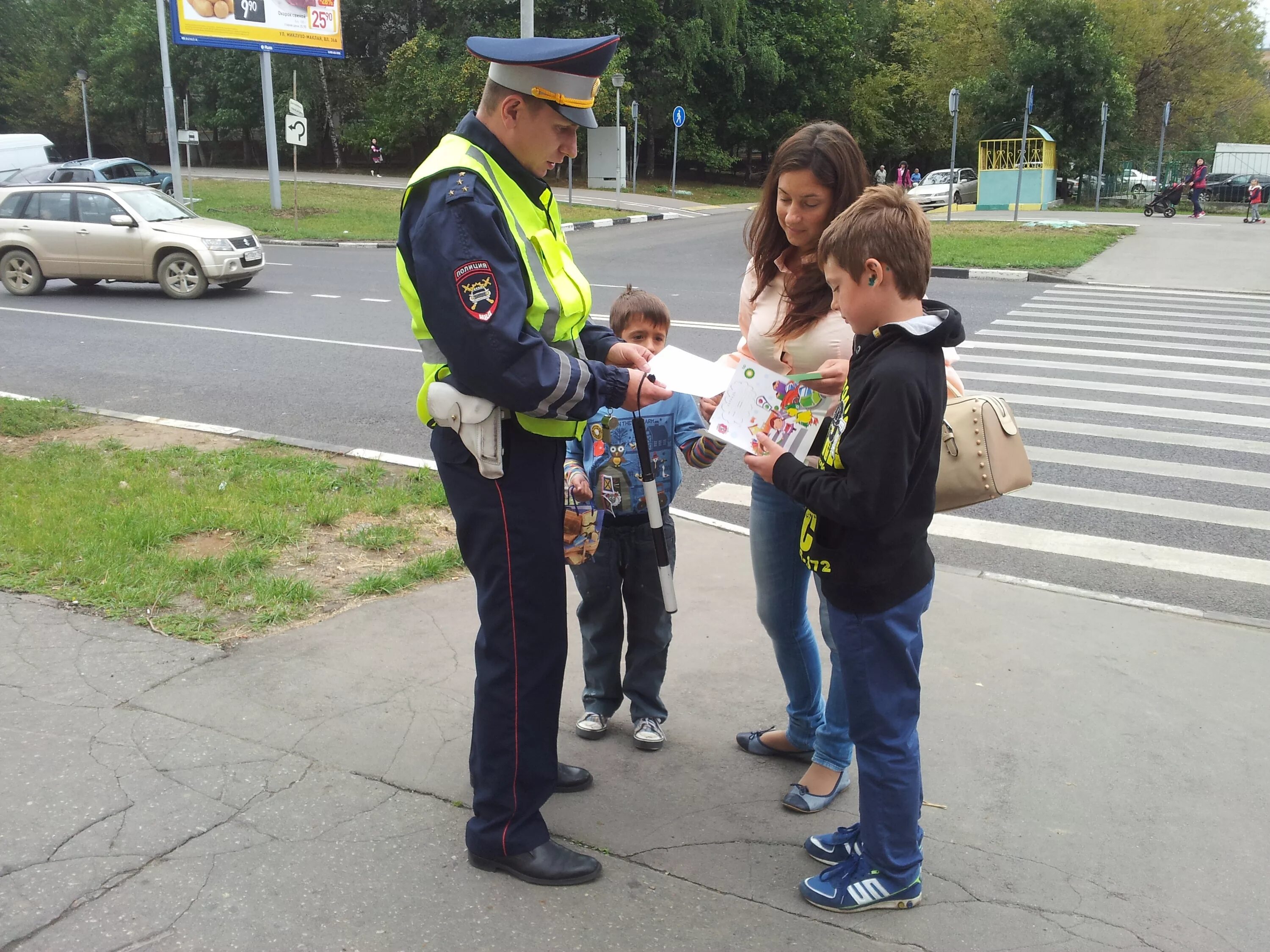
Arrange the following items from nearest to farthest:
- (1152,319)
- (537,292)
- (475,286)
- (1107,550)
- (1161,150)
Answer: (475,286) < (537,292) < (1107,550) < (1152,319) < (1161,150)

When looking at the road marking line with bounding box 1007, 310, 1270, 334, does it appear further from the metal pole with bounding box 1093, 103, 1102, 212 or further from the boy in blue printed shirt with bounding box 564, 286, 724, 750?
the metal pole with bounding box 1093, 103, 1102, 212

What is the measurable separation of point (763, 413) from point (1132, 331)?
1111 cm

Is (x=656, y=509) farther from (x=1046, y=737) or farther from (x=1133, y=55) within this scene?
(x=1133, y=55)

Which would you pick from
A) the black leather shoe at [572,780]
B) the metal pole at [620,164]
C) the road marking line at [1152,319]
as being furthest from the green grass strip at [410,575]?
the metal pole at [620,164]

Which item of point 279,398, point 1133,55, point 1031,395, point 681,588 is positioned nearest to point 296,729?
point 681,588

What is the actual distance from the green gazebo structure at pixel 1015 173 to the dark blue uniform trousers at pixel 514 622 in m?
33.5

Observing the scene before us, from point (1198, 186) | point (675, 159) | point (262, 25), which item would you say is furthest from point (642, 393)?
point (675, 159)

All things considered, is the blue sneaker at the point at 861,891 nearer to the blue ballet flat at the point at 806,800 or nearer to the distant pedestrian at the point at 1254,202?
→ the blue ballet flat at the point at 806,800

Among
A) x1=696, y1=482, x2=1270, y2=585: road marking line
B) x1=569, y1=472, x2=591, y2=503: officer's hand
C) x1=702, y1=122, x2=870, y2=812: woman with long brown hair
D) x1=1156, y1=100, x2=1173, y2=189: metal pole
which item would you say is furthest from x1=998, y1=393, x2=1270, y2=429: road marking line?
x1=1156, y1=100, x2=1173, y2=189: metal pole

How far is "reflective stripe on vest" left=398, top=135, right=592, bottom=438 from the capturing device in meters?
2.56

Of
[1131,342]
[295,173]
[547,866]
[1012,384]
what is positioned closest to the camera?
[547,866]

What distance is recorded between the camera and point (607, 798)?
3.26 m

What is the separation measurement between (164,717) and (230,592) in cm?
110

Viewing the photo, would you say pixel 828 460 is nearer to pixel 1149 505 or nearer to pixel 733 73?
pixel 1149 505
